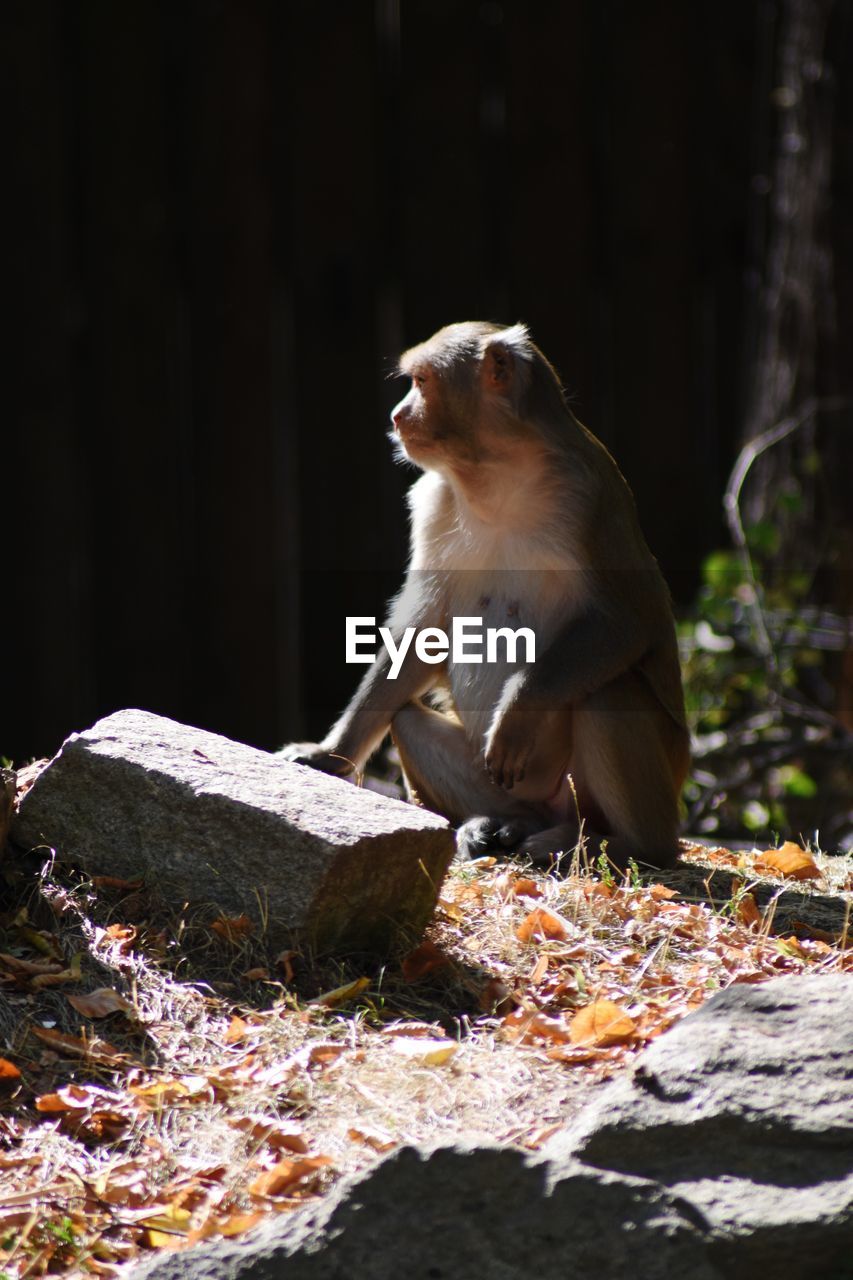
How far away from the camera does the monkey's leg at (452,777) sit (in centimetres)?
501

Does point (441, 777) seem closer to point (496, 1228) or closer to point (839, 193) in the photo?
point (496, 1228)

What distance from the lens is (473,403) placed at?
483cm

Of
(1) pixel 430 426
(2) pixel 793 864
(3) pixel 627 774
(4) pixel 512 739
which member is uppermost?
(1) pixel 430 426

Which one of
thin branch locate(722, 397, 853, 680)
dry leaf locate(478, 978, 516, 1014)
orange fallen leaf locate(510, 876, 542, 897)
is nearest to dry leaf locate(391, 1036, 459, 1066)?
dry leaf locate(478, 978, 516, 1014)

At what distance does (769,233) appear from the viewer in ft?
23.9

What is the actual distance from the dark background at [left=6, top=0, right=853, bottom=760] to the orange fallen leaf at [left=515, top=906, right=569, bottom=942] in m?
3.59

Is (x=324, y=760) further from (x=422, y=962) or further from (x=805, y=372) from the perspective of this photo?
(x=805, y=372)

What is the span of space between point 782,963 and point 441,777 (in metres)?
1.52

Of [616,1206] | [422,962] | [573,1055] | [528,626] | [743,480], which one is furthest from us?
[743,480]

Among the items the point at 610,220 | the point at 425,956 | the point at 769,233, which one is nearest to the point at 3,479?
the point at 610,220

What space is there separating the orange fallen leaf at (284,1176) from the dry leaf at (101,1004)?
0.68 m

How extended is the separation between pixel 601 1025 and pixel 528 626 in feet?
6.07

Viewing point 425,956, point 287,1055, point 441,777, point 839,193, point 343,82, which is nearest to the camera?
point 287,1055

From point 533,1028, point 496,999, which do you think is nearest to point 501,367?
point 496,999
